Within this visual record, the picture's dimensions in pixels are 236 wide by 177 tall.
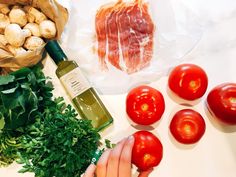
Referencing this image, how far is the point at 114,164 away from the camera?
80 cm

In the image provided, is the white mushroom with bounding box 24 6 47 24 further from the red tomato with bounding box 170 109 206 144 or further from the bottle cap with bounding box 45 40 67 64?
the red tomato with bounding box 170 109 206 144

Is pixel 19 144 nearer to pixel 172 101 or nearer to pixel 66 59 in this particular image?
pixel 66 59

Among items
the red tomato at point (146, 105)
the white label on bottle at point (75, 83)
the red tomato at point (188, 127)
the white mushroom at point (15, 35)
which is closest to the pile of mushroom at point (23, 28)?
the white mushroom at point (15, 35)

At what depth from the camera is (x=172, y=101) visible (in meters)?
0.92

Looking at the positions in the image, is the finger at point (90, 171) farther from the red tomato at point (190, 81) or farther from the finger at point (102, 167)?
the red tomato at point (190, 81)

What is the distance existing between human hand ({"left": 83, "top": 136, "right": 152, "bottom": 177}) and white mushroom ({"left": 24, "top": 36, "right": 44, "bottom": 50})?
30 cm

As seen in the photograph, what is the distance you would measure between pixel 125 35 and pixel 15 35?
0.28m

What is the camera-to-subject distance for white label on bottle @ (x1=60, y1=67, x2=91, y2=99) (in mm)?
876

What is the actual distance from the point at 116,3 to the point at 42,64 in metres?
0.25

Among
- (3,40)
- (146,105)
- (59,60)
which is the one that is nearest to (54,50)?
(59,60)

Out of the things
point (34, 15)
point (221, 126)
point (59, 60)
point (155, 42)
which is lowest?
point (221, 126)

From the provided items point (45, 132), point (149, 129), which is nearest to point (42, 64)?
point (45, 132)

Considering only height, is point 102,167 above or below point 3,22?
below

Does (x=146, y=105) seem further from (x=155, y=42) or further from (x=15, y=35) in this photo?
(x=15, y=35)
